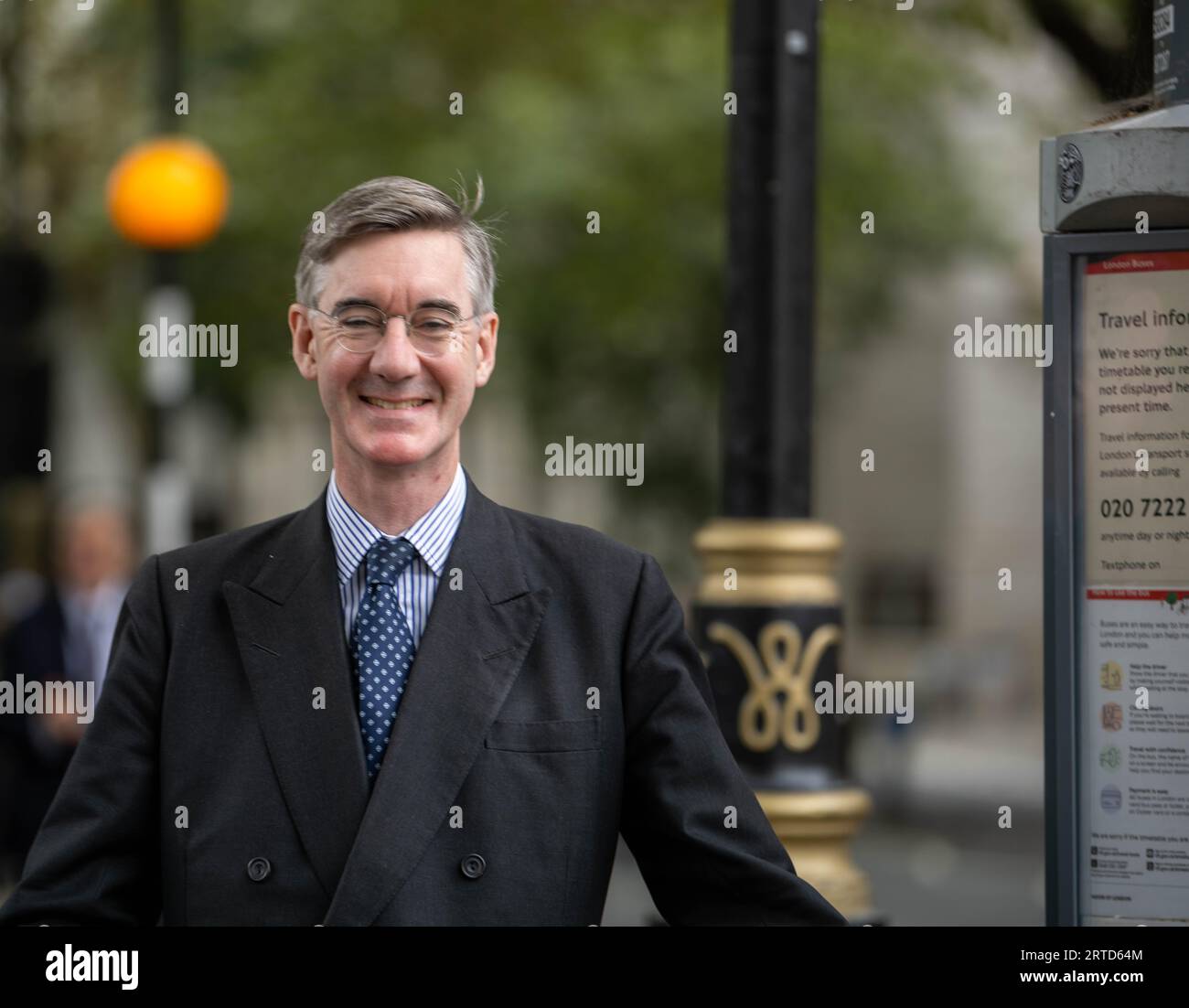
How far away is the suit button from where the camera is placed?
2.79 metres

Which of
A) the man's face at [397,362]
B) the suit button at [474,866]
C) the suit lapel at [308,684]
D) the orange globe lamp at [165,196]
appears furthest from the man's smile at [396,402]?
the orange globe lamp at [165,196]

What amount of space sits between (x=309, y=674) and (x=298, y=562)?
0.18 m

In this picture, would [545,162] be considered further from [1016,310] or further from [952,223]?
[1016,310]

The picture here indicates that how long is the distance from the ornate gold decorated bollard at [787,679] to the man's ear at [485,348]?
78.1 inches

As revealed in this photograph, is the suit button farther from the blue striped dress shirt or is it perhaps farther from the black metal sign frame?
the black metal sign frame

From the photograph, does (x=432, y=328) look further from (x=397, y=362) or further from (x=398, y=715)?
(x=398, y=715)

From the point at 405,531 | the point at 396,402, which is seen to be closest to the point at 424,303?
the point at 396,402

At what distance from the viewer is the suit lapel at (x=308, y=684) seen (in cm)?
280

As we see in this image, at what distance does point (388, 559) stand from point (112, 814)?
0.51m

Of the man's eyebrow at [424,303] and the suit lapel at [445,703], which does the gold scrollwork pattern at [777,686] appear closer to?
the suit lapel at [445,703]

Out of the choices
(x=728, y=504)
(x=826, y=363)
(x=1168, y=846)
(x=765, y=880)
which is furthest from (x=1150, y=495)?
(x=826, y=363)

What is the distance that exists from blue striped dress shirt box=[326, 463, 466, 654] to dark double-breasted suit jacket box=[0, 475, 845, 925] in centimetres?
2

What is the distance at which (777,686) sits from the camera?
4898 millimetres
